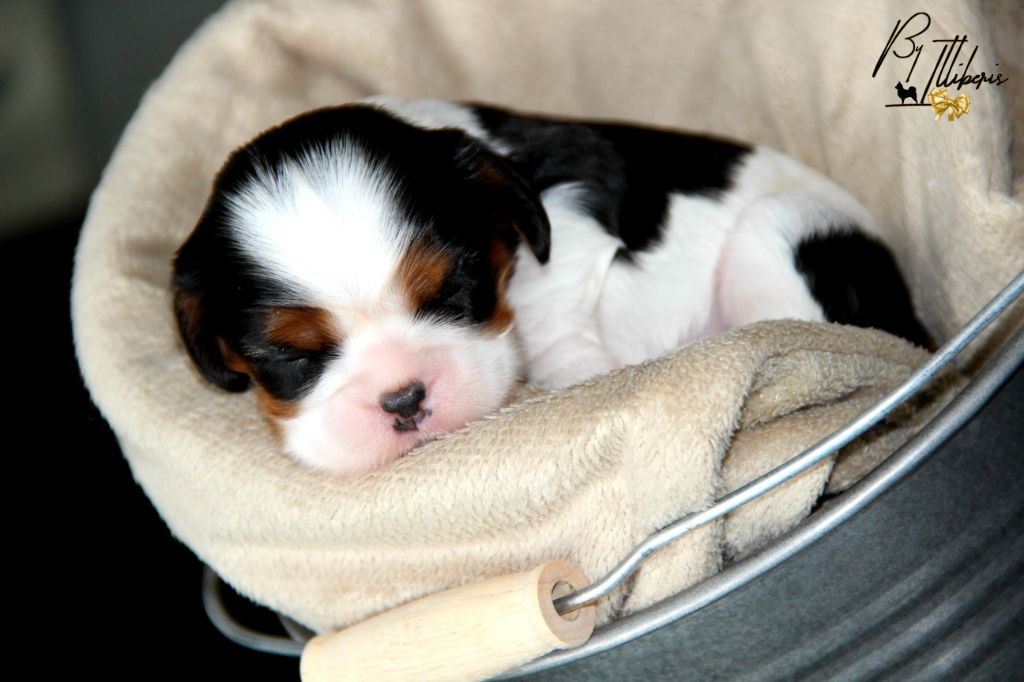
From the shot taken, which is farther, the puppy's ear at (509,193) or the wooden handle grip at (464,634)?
the puppy's ear at (509,193)

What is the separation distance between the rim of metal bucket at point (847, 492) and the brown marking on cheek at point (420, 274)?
1.90 feet

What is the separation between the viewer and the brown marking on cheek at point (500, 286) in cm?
181

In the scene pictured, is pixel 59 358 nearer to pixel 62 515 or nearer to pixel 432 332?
pixel 62 515

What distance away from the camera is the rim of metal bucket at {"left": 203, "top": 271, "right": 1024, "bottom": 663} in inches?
47.2

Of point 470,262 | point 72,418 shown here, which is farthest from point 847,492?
point 72,418

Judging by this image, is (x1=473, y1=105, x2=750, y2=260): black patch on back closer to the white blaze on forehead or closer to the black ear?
the white blaze on forehead

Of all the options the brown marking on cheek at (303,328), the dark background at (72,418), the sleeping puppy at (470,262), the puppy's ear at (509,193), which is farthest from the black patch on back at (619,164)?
the dark background at (72,418)

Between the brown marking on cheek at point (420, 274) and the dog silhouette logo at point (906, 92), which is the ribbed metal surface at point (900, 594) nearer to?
the brown marking on cheek at point (420, 274)

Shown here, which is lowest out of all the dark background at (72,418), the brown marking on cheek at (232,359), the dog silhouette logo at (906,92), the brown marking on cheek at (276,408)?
the dark background at (72,418)

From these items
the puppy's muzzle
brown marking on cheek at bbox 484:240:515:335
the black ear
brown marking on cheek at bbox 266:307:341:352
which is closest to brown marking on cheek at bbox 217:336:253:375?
the black ear

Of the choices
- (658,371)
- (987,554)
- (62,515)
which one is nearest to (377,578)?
(658,371)

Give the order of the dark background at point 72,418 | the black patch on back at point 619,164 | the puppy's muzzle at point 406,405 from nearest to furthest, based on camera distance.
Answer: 1. the puppy's muzzle at point 406,405
2. the black patch on back at point 619,164
3. the dark background at point 72,418

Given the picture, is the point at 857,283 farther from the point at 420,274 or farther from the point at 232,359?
the point at 232,359

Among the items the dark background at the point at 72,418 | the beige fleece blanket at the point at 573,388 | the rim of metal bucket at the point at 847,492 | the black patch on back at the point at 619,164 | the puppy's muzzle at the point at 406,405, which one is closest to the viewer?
the rim of metal bucket at the point at 847,492
